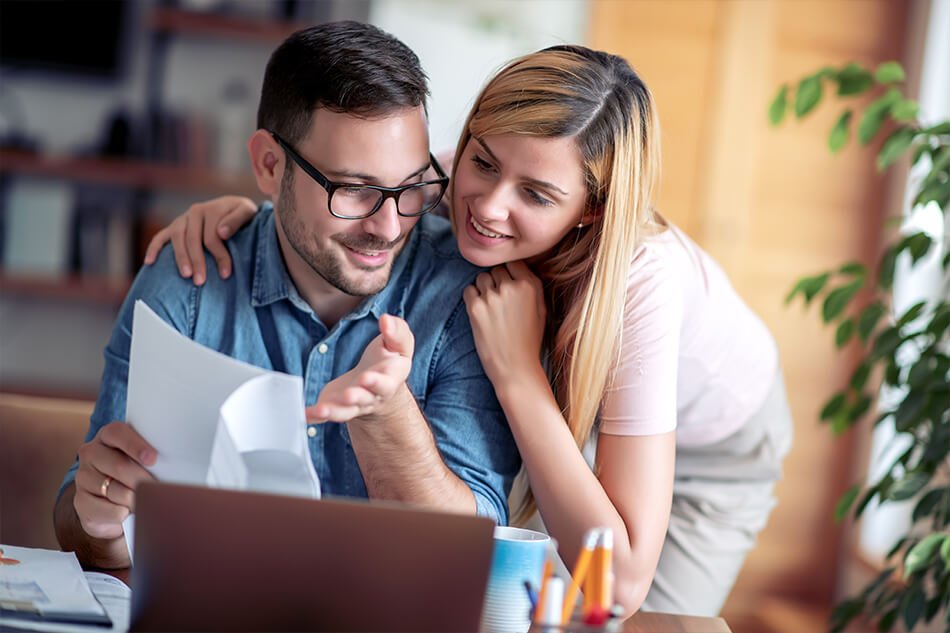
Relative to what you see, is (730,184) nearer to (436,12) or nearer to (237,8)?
(436,12)

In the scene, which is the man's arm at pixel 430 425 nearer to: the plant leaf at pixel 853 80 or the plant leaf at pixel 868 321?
the plant leaf at pixel 868 321

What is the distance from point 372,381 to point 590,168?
0.51 m

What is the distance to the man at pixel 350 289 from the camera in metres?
1.27

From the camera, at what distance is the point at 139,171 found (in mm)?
3715

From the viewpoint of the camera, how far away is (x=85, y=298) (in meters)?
3.81

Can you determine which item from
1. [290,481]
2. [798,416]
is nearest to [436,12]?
[798,416]

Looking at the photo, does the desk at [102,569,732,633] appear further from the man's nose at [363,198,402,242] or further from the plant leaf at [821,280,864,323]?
the plant leaf at [821,280,864,323]

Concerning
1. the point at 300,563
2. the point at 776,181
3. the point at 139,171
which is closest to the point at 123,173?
the point at 139,171

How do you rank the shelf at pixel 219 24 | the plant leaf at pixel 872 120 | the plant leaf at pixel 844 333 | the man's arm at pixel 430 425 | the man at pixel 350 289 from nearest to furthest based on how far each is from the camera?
the man's arm at pixel 430 425, the man at pixel 350 289, the plant leaf at pixel 872 120, the plant leaf at pixel 844 333, the shelf at pixel 219 24

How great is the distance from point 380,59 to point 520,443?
531 millimetres

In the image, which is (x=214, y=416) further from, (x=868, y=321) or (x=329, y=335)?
(x=868, y=321)

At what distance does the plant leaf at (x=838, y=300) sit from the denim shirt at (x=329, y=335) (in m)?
0.80

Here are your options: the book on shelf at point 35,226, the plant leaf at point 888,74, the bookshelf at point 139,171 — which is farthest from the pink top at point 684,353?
the book on shelf at point 35,226

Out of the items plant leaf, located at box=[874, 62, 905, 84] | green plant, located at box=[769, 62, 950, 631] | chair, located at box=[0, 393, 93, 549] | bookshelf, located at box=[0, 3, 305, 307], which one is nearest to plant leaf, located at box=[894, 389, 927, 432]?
green plant, located at box=[769, 62, 950, 631]
